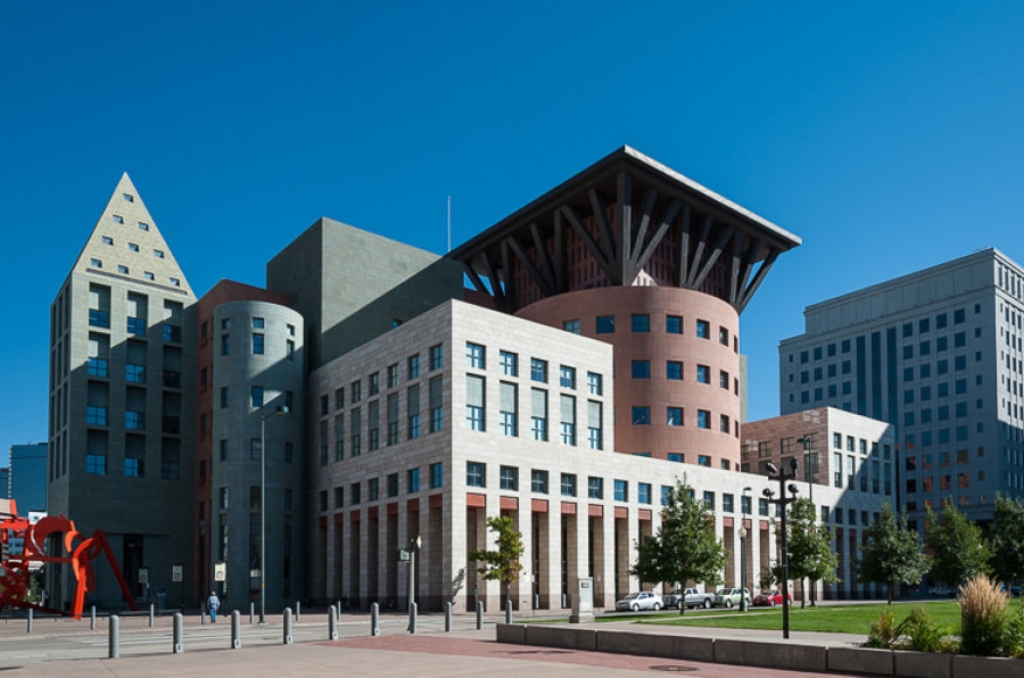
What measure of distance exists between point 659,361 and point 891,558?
23952mm

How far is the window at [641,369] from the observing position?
80.4 m

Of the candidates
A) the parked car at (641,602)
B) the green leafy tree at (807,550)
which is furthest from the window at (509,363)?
the green leafy tree at (807,550)

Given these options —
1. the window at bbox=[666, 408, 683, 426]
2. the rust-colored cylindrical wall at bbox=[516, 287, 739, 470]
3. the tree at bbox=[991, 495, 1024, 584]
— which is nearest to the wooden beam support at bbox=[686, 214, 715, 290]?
the rust-colored cylindrical wall at bbox=[516, 287, 739, 470]

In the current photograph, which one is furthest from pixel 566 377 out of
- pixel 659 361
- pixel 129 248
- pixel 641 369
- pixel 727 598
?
pixel 129 248

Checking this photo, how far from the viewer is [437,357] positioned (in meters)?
→ 64.6

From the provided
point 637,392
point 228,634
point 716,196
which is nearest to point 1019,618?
point 228,634

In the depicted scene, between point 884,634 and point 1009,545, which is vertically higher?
point 884,634

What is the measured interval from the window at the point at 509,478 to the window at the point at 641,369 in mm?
19421

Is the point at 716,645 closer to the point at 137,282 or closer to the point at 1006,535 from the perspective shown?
the point at 1006,535

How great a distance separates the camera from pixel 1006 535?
75.1 meters

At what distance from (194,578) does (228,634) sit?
1921 inches

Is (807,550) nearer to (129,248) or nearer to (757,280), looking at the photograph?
(757,280)

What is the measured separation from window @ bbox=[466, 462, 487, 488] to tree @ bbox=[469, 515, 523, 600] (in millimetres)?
2921

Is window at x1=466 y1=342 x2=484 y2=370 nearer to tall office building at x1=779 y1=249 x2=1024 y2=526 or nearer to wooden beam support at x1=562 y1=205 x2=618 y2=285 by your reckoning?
wooden beam support at x1=562 y1=205 x2=618 y2=285
